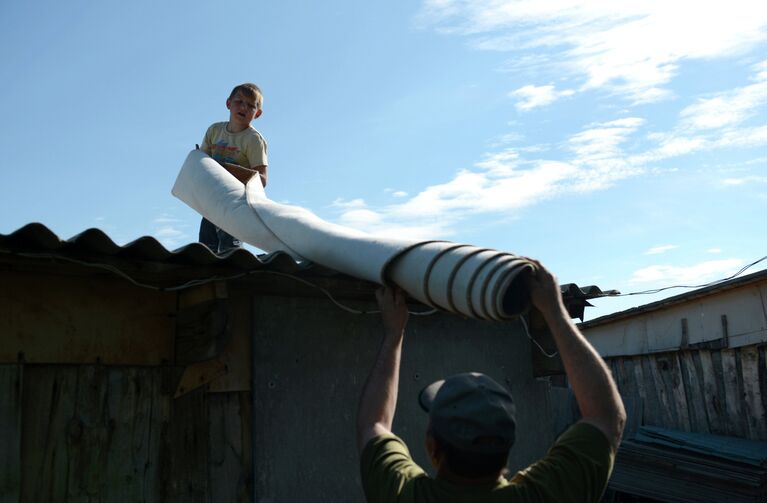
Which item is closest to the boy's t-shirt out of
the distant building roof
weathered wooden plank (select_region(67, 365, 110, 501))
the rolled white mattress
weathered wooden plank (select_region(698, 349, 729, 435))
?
the rolled white mattress

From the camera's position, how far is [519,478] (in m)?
2.54

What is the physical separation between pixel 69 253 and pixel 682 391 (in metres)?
9.51

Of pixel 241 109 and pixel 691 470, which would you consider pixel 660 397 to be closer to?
pixel 691 470

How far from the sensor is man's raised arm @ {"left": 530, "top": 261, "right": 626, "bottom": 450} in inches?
103

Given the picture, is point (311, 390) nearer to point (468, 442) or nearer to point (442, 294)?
point (442, 294)

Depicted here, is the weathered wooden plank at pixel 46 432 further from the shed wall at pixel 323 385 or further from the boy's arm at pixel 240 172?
the boy's arm at pixel 240 172

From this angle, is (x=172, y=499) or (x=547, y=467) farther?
(x=172, y=499)

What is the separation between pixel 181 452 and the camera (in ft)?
14.3

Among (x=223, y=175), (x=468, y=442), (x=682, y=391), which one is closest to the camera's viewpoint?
(x=468, y=442)

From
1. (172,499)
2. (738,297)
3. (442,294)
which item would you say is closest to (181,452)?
(172,499)

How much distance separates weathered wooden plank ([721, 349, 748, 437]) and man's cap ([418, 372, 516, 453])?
8638 mm

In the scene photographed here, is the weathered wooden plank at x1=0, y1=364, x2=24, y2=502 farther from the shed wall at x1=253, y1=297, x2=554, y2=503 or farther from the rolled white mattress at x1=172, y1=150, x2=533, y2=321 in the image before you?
the rolled white mattress at x1=172, y1=150, x2=533, y2=321

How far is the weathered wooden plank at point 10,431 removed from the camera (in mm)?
3791

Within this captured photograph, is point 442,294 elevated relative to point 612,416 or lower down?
elevated
